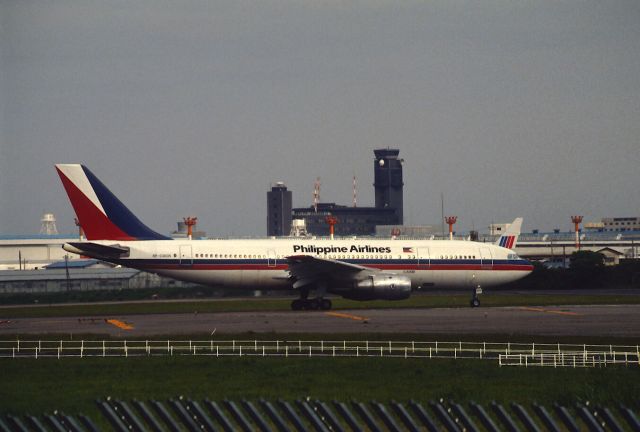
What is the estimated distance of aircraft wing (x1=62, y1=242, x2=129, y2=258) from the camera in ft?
187

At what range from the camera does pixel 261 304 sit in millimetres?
65688

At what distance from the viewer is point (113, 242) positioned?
193 ft

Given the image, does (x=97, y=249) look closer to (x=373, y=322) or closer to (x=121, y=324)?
(x=121, y=324)

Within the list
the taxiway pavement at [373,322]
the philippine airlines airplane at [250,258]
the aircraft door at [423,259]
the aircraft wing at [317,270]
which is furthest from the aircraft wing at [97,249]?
the aircraft door at [423,259]

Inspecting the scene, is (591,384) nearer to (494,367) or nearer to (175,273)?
(494,367)

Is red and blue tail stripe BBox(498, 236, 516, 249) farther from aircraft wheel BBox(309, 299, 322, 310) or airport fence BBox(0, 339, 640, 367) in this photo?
airport fence BBox(0, 339, 640, 367)

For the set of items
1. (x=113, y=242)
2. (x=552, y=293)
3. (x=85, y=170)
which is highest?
(x=85, y=170)

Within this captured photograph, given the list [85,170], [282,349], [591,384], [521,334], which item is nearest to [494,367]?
[591,384]

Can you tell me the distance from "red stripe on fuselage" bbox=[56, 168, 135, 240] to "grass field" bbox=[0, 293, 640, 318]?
4.76 m

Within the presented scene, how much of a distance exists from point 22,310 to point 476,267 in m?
30.2

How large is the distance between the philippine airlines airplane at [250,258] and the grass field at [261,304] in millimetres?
2426

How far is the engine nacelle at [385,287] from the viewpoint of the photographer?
57719 millimetres

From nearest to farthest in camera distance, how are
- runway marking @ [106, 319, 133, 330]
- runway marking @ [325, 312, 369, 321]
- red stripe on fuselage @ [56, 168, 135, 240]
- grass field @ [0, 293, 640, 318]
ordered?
runway marking @ [106, 319, 133, 330] → runway marking @ [325, 312, 369, 321] → red stripe on fuselage @ [56, 168, 135, 240] → grass field @ [0, 293, 640, 318]

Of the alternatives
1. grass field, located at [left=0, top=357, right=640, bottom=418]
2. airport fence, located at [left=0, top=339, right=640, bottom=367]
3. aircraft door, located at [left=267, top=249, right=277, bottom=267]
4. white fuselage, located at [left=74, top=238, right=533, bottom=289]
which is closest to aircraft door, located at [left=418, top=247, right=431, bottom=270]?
white fuselage, located at [left=74, top=238, right=533, bottom=289]
